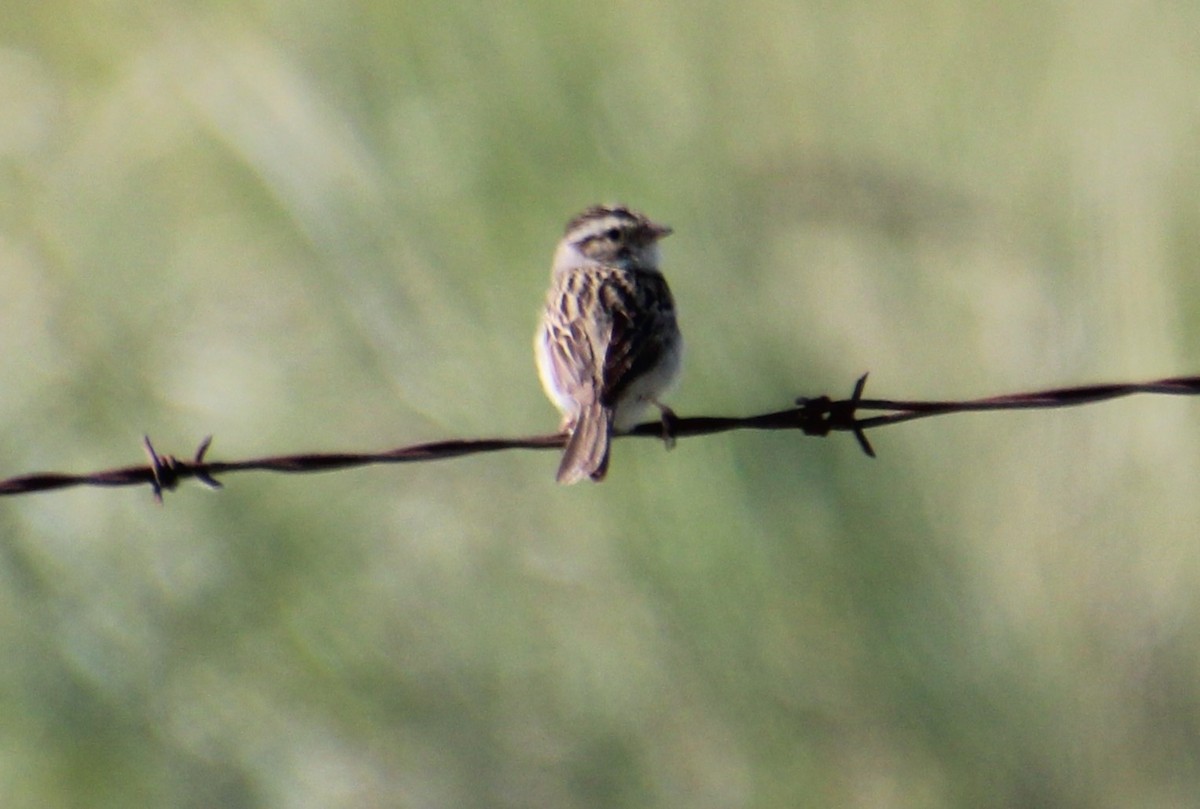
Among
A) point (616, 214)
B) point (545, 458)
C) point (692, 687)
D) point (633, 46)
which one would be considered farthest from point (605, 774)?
point (633, 46)

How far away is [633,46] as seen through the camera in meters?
6.54

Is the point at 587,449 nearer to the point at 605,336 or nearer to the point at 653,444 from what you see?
the point at 605,336

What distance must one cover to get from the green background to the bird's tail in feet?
2.47

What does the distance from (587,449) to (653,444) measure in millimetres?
972

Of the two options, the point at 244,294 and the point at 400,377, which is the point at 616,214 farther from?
the point at 244,294

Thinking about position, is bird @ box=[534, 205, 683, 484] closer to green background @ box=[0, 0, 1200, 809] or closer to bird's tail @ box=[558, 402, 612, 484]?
bird's tail @ box=[558, 402, 612, 484]

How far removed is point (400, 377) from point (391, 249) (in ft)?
1.62

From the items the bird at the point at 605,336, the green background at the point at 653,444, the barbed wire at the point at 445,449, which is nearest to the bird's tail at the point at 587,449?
the bird at the point at 605,336

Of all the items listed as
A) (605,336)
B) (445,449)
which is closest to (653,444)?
(605,336)

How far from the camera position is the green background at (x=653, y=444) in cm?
606

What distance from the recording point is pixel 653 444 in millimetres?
6109

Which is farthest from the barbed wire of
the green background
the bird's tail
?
the green background

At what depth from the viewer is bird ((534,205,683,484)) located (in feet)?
17.6

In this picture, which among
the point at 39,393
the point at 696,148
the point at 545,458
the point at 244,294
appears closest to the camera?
the point at 696,148
